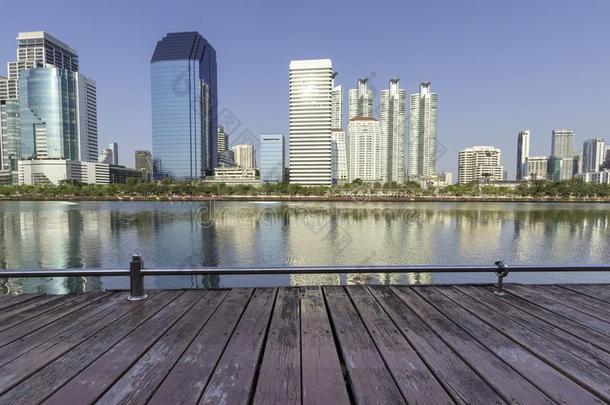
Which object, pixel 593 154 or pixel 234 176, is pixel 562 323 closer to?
pixel 234 176

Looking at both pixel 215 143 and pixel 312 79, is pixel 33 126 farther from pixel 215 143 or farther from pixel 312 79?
pixel 312 79

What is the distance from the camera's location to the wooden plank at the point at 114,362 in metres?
1.44

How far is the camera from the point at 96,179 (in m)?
116

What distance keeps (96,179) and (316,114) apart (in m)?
88.5

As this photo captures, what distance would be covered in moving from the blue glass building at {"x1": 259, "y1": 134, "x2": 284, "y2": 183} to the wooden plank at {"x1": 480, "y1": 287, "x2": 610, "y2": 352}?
334 feet

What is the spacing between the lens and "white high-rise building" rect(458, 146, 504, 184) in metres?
131

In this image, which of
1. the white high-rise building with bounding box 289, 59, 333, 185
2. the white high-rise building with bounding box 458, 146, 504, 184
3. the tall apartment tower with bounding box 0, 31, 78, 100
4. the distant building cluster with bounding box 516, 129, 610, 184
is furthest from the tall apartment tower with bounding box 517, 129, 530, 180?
the tall apartment tower with bounding box 0, 31, 78, 100

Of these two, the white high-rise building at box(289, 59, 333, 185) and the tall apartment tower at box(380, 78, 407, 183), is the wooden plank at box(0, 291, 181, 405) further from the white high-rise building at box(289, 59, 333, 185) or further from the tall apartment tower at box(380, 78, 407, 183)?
the tall apartment tower at box(380, 78, 407, 183)

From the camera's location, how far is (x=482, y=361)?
5.75ft

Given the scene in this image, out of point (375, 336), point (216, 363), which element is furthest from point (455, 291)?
point (216, 363)

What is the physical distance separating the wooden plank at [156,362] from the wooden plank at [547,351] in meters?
2.19

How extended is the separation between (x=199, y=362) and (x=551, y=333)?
2.40 metres

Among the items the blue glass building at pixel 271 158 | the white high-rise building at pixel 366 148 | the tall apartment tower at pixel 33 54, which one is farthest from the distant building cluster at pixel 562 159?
the tall apartment tower at pixel 33 54

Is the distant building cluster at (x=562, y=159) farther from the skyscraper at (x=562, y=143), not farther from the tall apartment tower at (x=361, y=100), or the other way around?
the tall apartment tower at (x=361, y=100)
